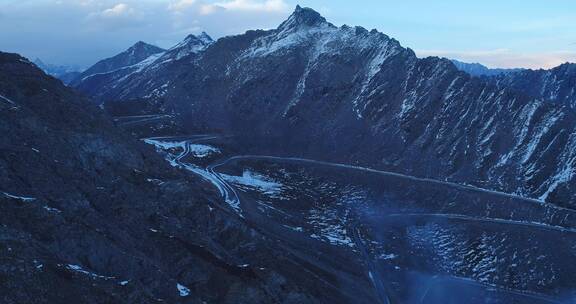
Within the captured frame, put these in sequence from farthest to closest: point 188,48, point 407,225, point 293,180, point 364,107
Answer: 1. point 188,48
2. point 364,107
3. point 293,180
4. point 407,225

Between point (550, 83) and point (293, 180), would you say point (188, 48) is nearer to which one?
point (293, 180)

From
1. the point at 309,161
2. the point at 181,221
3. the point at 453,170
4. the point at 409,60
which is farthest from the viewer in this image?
the point at 409,60

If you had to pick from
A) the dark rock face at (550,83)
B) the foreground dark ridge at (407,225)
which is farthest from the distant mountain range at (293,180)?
the dark rock face at (550,83)

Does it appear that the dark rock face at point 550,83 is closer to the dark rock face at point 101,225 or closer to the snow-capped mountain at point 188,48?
the snow-capped mountain at point 188,48

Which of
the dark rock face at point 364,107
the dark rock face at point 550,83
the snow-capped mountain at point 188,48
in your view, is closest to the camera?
the dark rock face at point 364,107

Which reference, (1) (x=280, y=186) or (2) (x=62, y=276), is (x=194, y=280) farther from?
(1) (x=280, y=186)

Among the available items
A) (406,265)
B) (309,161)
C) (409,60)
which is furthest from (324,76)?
(406,265)

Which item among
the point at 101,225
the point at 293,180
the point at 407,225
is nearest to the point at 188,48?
the point at 293,180
